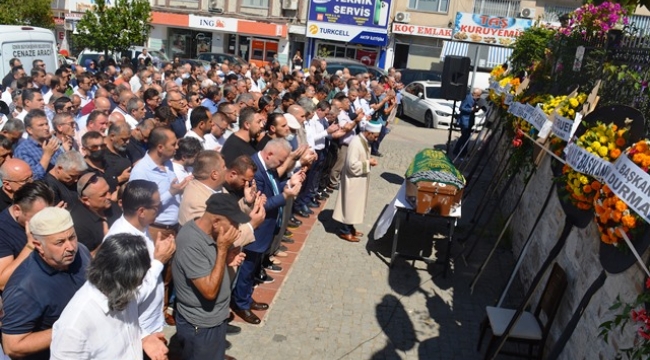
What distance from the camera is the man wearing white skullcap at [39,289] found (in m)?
3.19

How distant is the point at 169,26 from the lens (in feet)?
112

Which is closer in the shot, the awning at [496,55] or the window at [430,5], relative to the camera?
the awning at [496,55]

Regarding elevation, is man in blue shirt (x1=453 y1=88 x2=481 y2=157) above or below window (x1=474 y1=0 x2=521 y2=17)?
below

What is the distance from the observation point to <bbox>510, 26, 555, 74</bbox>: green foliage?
35.7ft

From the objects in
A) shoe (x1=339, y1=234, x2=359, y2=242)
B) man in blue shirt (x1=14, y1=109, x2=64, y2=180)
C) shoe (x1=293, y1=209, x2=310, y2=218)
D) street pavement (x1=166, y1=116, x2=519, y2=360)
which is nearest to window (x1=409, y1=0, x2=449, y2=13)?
street pavement (x1=166, y1=116, x2=519, y2=360)

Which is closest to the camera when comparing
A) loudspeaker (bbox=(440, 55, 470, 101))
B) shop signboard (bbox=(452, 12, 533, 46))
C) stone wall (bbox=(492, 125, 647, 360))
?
stone wall (bbox=(492, 125, 647, 360))

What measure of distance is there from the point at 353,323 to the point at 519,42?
7773 millimetres

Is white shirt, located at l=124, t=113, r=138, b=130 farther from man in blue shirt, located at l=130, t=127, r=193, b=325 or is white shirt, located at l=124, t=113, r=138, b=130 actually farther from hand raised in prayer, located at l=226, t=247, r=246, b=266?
hand raised in prayer, located at l=226, t=247, r=246, b=266

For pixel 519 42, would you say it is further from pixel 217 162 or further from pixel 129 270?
pixel 129 270

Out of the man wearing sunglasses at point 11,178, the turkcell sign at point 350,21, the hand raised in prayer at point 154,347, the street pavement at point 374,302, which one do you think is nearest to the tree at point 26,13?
the turkcell sign at point 350,21

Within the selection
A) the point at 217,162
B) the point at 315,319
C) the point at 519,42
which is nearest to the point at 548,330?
the point at 315,319

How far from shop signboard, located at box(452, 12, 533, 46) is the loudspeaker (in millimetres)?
16878

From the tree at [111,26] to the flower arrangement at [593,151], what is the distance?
63.7 feet

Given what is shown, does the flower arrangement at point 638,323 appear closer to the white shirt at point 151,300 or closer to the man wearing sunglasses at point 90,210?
the white shirt at point 151,300
